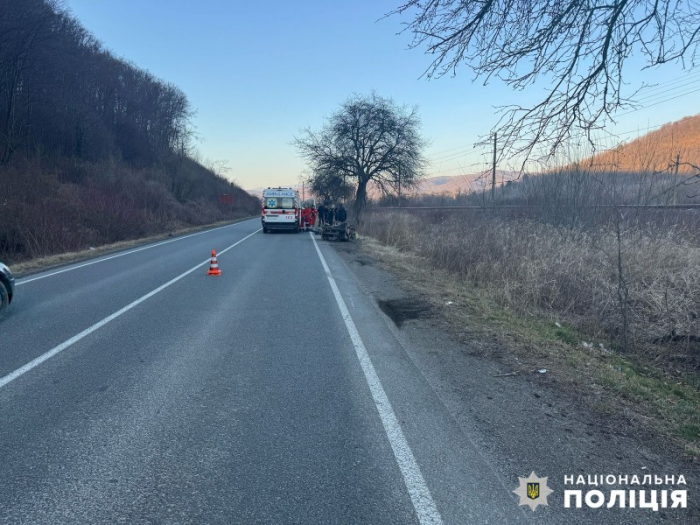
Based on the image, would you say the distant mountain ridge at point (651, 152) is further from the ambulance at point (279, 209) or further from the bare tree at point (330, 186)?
the bare tree at point (330, 186)

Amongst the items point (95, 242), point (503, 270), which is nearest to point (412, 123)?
point (95, 242)

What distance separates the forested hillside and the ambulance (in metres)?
7.36

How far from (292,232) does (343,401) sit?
29.4m

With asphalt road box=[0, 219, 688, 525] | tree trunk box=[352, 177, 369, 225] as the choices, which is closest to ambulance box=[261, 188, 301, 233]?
tree trunk box=[352, 177, 369, 225]

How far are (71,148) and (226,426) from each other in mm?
39300

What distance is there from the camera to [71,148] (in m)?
36.4

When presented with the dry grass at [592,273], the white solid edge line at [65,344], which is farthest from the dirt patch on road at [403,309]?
the white solid edge line at [65,344]

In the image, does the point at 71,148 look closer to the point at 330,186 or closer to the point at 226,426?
the point at 330,186

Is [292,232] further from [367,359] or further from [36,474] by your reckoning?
[36,474]

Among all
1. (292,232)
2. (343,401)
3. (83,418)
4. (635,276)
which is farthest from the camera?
(292,232)

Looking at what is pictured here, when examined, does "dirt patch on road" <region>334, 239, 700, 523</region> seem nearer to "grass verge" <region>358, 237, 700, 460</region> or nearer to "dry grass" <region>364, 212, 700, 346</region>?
"grass verge" <region>358, 237, 700, 460</region>

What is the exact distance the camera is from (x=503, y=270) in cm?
1123

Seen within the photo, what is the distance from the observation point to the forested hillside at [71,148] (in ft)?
68.1

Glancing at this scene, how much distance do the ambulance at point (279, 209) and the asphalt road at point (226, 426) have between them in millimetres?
22915
